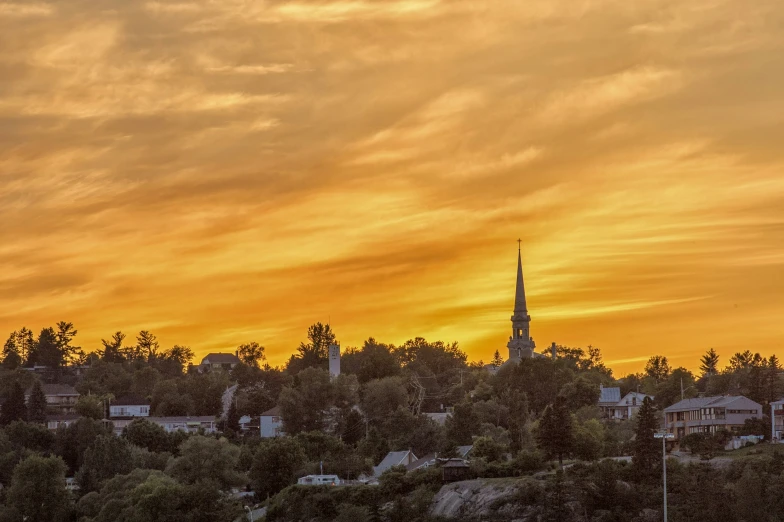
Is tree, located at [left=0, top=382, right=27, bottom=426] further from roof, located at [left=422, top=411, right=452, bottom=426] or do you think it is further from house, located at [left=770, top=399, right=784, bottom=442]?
house, located at [left=770, top=399, right=784, bottom=442]

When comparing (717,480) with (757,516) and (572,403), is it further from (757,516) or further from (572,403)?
(572,403)

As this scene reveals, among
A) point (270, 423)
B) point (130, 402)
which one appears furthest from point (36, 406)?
point (270, 423)

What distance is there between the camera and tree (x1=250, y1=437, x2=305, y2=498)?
131750mm

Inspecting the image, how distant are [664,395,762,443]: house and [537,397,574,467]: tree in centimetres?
1531

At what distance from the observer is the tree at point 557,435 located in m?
115

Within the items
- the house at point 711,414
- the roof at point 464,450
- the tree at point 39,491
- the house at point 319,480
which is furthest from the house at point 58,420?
the house at point 711,414

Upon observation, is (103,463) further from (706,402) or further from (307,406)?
(706,402)

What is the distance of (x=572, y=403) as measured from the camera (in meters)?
153

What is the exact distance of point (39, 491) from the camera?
139375mm

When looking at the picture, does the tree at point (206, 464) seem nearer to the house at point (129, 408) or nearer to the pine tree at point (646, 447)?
the pine tree at point (646, 447)

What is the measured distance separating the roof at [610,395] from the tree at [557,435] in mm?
49087

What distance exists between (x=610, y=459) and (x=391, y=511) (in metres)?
19.1

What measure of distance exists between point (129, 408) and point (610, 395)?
69.2 m

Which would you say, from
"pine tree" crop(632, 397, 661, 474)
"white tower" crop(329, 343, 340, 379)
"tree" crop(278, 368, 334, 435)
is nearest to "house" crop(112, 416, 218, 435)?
"tree" crop(278, 368, 334, 435)
